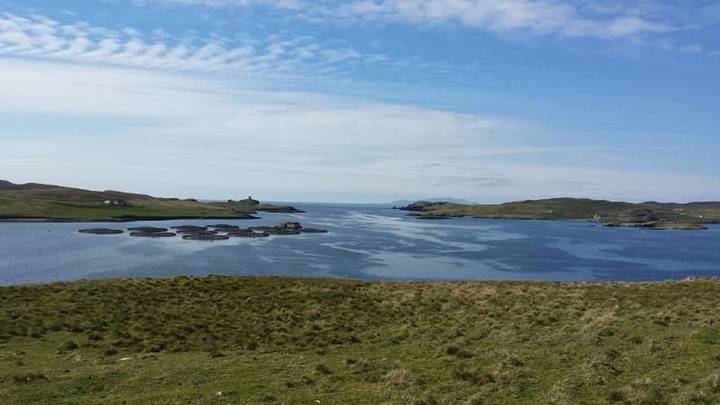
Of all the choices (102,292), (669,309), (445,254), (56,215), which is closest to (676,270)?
(445,254)

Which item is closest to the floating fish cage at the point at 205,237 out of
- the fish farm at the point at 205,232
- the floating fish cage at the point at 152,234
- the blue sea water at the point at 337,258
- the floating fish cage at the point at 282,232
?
the fish farm at the point at 205,232

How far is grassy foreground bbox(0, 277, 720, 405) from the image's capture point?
16.2 m

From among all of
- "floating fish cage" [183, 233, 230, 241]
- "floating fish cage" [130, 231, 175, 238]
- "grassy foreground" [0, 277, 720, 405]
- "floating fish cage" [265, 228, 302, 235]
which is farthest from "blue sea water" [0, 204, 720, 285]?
"grassy foreground" [0, 277, 720, 405]

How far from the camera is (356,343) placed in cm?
2575

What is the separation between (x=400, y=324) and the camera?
99.9 ft

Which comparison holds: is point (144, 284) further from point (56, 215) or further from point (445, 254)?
point (56, 215)

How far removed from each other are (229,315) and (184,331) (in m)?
4.57

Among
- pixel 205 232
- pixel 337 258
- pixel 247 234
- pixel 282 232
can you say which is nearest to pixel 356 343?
pixel 337 258

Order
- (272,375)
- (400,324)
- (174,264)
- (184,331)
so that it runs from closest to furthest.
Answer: (272,375), (184,331), (400,324), (174,264)

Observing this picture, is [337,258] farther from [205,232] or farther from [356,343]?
[356,343]

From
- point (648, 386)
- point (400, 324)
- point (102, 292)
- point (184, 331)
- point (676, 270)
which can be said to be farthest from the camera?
point (676, 270)

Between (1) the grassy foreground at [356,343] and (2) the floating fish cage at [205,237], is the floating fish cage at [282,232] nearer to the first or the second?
(2) the floating fish cage at [205,237]

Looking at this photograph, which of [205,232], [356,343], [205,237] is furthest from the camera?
[205,232]

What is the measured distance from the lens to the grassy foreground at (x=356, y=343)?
16.2 meters
